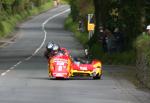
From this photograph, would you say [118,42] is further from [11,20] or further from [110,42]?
[11,20]

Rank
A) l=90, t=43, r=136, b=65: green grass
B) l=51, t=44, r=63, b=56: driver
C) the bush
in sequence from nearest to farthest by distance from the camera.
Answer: the bush, l=51, t=44, r=63, b=56: driver, l=90, t=43, r=136, b=65: green grass

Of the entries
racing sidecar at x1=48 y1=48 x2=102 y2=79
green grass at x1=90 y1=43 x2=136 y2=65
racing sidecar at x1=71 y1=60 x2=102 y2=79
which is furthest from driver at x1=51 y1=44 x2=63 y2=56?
green grass at x1=90 y1=43 x2=136 y2=65

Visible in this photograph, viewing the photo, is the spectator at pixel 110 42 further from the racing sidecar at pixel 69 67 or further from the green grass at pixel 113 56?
the racing sidecar at pixel 69 67

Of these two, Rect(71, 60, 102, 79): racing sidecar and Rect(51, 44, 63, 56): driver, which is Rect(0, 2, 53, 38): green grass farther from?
Rect(71, 60, 102, 79): racing sidecar

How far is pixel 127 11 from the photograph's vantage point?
40250mm

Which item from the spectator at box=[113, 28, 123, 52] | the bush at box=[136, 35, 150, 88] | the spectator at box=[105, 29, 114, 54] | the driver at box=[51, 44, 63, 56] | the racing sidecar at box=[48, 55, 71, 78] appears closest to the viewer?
the bush at box=[136, 35, 150, 88]

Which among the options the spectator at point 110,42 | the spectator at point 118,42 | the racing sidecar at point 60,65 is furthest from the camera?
the spectator at point 110,42

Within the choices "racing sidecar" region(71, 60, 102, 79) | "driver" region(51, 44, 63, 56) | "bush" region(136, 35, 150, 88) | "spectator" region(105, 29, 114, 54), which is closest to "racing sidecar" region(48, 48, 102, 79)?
"racing sidecar" region(71, 60, 102, 79)

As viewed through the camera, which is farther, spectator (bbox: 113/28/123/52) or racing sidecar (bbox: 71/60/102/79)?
spectator (bbox: 113/28/123/52)

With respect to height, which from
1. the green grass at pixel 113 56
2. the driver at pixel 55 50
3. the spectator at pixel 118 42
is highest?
the driver at pixel 55 50

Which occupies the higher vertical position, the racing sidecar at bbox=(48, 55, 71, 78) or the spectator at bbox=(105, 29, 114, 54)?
the racing sidecar at bbox=(48, 55, 71, 78)

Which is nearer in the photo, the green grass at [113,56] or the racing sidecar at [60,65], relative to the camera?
the racing sidecar at [60,65]

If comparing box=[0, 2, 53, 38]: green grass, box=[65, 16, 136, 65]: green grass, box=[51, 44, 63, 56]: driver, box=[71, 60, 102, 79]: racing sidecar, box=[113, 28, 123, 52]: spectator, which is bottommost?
box=[0, 2, 53, 38]: green grass

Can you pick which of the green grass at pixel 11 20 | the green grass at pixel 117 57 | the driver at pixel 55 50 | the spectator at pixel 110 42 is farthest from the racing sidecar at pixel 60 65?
the green grass at pixel 11 20
